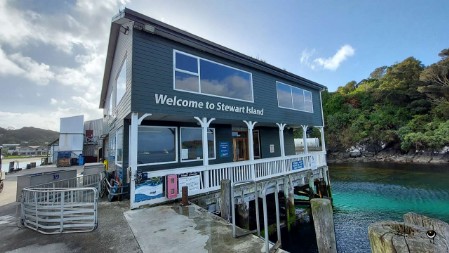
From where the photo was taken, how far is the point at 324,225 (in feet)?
10.0

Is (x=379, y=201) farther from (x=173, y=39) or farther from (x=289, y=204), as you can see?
(x=173, y=39)

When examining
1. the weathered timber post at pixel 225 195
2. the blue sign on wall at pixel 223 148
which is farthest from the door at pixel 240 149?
the weathered timber post at pixel 225 195

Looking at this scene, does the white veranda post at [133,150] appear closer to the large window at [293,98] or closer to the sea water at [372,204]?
the sea water at [372,204]

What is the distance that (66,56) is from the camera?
12.3 metres

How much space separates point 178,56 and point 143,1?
10.3ft

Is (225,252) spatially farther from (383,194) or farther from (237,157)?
(383,194)

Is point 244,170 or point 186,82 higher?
point 186,82

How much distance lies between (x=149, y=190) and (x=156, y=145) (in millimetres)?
2420

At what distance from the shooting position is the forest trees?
31.5 meters

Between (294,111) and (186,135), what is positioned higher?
(294,111)

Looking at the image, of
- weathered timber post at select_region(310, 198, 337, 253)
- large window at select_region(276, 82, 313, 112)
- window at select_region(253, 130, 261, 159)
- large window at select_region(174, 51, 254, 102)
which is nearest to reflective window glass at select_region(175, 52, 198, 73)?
large window at select_region(174, 51, 254, 102)

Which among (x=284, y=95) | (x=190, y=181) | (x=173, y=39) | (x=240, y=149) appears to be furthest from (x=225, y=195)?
(x=284, y=95)

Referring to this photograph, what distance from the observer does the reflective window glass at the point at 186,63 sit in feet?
26.8

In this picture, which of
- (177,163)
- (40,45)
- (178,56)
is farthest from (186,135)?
(40,45)
